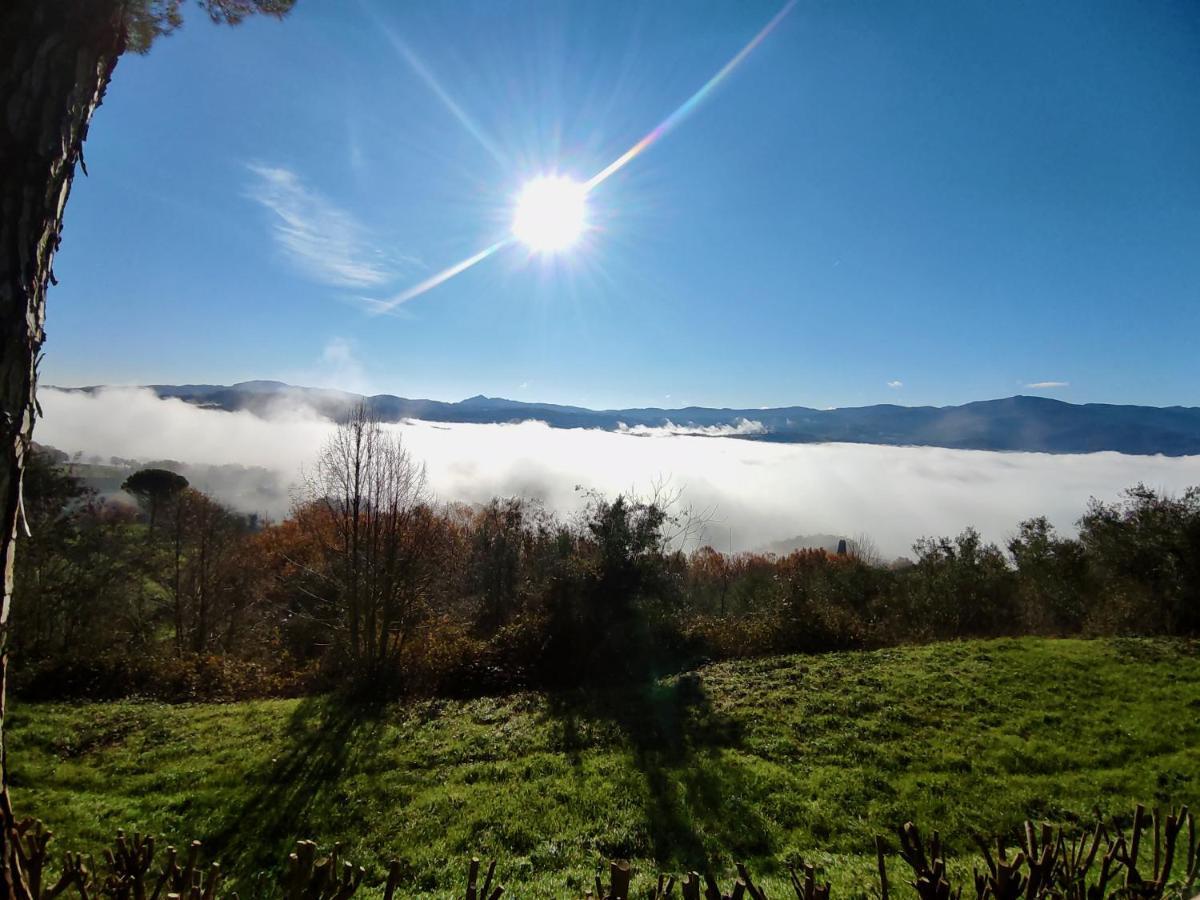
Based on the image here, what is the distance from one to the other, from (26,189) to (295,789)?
33.0 feet

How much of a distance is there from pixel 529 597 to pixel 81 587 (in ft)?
43.2

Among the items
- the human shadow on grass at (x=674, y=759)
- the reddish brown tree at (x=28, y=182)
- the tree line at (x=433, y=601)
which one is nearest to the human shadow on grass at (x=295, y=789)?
the tree line at (x=433, y=601)

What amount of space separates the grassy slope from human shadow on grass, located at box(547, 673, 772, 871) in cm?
5

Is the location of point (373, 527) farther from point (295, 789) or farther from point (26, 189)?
point (26, 189)

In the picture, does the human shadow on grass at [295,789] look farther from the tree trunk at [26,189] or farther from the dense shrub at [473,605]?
the tree trunk at [26,189]

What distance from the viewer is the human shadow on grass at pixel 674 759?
22.7 feet

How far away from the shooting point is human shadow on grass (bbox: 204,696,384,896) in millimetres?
6809

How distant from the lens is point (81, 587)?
1577cm

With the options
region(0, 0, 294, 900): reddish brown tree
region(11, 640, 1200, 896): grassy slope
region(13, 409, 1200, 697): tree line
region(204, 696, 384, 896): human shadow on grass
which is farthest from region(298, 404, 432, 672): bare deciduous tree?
region(0, 0, 294, 900): reddish brown tree

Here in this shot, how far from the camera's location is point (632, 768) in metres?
9.41

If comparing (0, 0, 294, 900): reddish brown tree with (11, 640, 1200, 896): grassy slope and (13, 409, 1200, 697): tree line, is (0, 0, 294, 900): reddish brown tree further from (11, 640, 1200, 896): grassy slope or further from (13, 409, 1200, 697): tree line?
(13, 409, 1200, 697): tree line

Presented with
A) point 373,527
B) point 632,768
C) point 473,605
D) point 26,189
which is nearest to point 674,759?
point 632,768

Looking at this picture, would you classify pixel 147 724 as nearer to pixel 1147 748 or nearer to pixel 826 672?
pixel 826 672

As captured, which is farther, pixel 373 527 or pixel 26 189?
pixel 373 527
